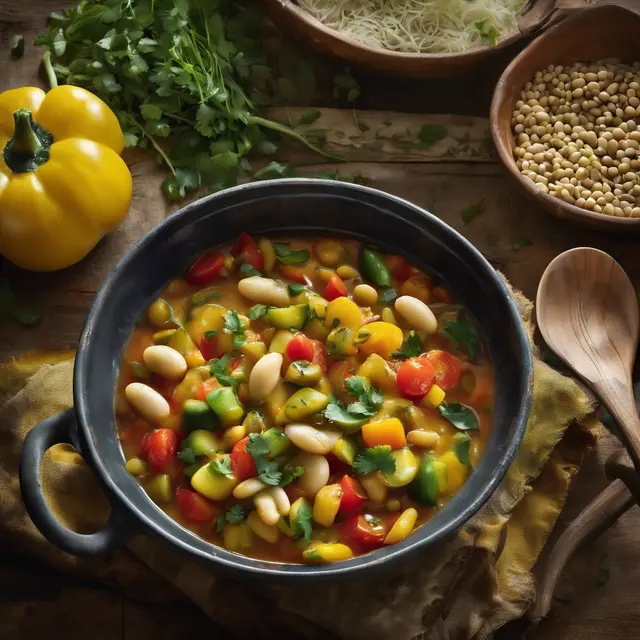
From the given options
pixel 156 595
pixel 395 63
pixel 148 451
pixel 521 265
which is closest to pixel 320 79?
pixel 395 63

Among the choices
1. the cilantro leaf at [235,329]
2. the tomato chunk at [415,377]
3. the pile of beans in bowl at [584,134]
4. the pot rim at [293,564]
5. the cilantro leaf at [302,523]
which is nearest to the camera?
the pot rim at [293,564]

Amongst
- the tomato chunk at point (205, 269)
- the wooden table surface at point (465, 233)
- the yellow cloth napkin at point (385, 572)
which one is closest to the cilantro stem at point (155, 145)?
the wooden table surface at point (465, 233)

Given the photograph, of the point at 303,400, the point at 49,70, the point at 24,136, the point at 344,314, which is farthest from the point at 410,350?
the point at 49,70

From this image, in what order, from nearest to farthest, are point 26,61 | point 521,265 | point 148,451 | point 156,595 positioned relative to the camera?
point 148,451
point 156,595
point 521,265
point 26,61

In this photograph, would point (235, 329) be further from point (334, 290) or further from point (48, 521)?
point (48, 521)

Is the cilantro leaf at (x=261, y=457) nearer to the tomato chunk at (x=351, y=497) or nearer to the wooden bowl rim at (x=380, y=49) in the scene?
the tomato chunk at (x=351, y=497)

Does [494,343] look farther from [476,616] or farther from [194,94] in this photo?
[194,94]
